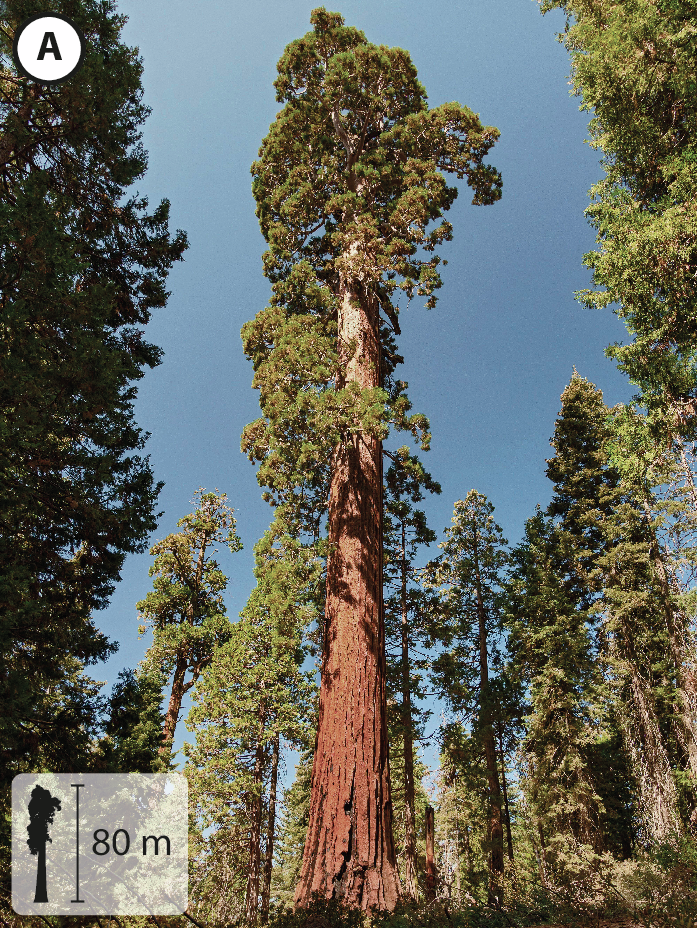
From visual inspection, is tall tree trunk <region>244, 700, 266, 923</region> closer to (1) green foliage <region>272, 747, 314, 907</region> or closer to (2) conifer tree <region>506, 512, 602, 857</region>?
(1) green foliage <region>272, 747, 314, 907</region>

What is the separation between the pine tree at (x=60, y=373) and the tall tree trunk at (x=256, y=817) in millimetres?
7995

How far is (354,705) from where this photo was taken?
605 cm

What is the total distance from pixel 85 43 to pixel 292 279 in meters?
4.34

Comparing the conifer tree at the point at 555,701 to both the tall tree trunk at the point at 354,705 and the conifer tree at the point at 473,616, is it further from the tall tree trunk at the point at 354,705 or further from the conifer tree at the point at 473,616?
the tall tree trunk at the point at 354,705

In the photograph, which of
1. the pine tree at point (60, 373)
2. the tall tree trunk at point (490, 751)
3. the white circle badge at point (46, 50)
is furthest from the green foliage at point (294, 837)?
the white circle badge at point (46, 50)

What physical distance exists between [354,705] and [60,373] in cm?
524

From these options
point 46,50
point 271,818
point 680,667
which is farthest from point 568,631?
point 46,50

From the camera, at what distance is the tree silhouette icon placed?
5.46 metres

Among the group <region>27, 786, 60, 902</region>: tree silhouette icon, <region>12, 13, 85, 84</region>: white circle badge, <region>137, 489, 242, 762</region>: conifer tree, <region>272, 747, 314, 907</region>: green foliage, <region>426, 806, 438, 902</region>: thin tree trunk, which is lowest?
<region>272, 747, 314, 907</region>: green foliage

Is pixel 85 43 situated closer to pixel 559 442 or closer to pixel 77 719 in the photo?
pixel 77 719

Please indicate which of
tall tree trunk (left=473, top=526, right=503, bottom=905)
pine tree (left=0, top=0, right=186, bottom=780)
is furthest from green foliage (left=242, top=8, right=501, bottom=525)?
tall tree trunk (left=473, top=526, right=503, bottom=905)

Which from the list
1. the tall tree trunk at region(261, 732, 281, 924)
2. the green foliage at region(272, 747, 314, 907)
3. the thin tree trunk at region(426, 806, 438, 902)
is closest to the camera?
the thin tree trunk at region(426, 806, 438, 902)

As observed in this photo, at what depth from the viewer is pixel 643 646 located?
14.2 m

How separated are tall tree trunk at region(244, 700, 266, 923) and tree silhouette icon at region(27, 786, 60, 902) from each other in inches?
314
